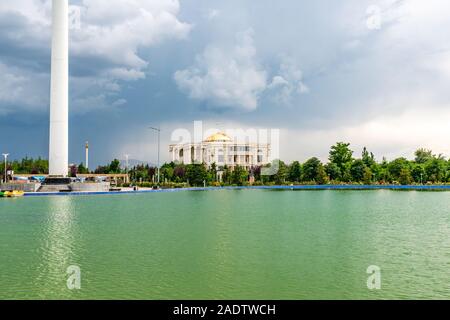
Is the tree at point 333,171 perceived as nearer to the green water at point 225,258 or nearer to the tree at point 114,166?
the tree at point 114,166

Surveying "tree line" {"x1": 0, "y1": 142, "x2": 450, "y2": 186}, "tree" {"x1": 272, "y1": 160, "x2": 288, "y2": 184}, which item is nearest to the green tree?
"tree line" {"x1": 0, "y1": 142, "x2": 450, "y2": 186}

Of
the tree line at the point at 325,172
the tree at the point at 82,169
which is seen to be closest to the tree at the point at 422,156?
the tree line at the point at 325,172

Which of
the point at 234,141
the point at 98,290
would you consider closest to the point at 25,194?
the point at 98,290

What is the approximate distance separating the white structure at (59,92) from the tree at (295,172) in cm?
4439

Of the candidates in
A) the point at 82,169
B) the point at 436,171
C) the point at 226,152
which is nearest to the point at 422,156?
the point at 436,171

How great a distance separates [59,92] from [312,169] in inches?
1879

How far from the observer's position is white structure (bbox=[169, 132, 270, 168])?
3745 inches

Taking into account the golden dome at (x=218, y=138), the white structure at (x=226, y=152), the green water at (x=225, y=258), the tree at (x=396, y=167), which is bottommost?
the green water at (x=225, y=258)

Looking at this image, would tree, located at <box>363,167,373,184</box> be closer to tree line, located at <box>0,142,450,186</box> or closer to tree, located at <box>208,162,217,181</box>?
tree line, located at <box>0,142,450,186</box>

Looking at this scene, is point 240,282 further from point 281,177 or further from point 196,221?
point 281,177

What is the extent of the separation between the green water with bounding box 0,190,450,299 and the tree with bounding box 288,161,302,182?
61.7m

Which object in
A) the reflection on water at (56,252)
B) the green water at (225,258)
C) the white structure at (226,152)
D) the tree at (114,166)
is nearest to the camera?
the green water at (225,258)

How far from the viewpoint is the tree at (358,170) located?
81562mm

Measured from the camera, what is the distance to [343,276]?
1140 cm
